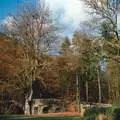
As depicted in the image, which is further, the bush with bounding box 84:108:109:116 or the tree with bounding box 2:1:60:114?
the tree with bounding box 2:1:60:114

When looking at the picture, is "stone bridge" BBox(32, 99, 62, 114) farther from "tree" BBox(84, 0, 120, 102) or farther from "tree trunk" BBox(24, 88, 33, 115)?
"tree" BBox(84, 0, 120, 102)

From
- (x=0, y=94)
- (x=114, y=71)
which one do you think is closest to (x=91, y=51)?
(x=114, y=71)

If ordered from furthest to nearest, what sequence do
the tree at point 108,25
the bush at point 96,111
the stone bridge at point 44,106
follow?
the stone bridge at point 44,106, the tree at point 108,25, the bush at point 96,111

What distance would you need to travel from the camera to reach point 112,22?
31312 millimetres

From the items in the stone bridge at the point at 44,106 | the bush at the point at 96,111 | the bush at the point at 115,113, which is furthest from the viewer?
the stone bridge at the point at 44,106

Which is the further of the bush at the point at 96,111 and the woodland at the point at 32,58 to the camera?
the woodland at the point at 32,58

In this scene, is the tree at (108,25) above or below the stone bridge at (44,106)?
above

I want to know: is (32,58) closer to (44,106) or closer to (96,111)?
(44,106)

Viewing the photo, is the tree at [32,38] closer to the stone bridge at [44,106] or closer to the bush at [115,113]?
the stone bridge at [44,106]

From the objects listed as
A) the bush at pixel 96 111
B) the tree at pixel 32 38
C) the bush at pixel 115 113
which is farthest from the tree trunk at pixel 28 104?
the bush at pixel 115 113

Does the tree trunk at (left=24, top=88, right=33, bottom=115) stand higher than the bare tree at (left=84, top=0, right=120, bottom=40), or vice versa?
the bare tree at (left=84, top=0, right=120, bottom=40)

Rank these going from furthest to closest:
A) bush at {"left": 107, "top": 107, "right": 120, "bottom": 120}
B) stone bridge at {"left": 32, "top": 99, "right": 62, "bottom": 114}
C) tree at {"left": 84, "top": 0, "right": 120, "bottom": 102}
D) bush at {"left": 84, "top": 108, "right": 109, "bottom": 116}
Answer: stone bridge at {"left": 32, "top": 99, "right": 62, "bottom": 114}, tree at {"left": 84, "top": 0, "right": 120, "bottom": 102}, bush at {"left": 84, "top": 108, "right": 109, "bottom": 116}, bush at {"left": 107, "top": 107, "right": 120, "bottom": 120}

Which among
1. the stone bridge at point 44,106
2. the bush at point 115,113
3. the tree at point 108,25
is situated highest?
the tree at point 108,25

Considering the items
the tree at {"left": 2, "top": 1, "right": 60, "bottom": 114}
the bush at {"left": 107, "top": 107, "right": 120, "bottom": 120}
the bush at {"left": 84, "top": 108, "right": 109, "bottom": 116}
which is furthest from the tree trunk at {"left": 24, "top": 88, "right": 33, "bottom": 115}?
the bush at {"left": 107, "top": 107, "right": 120, "bottom": 120}
